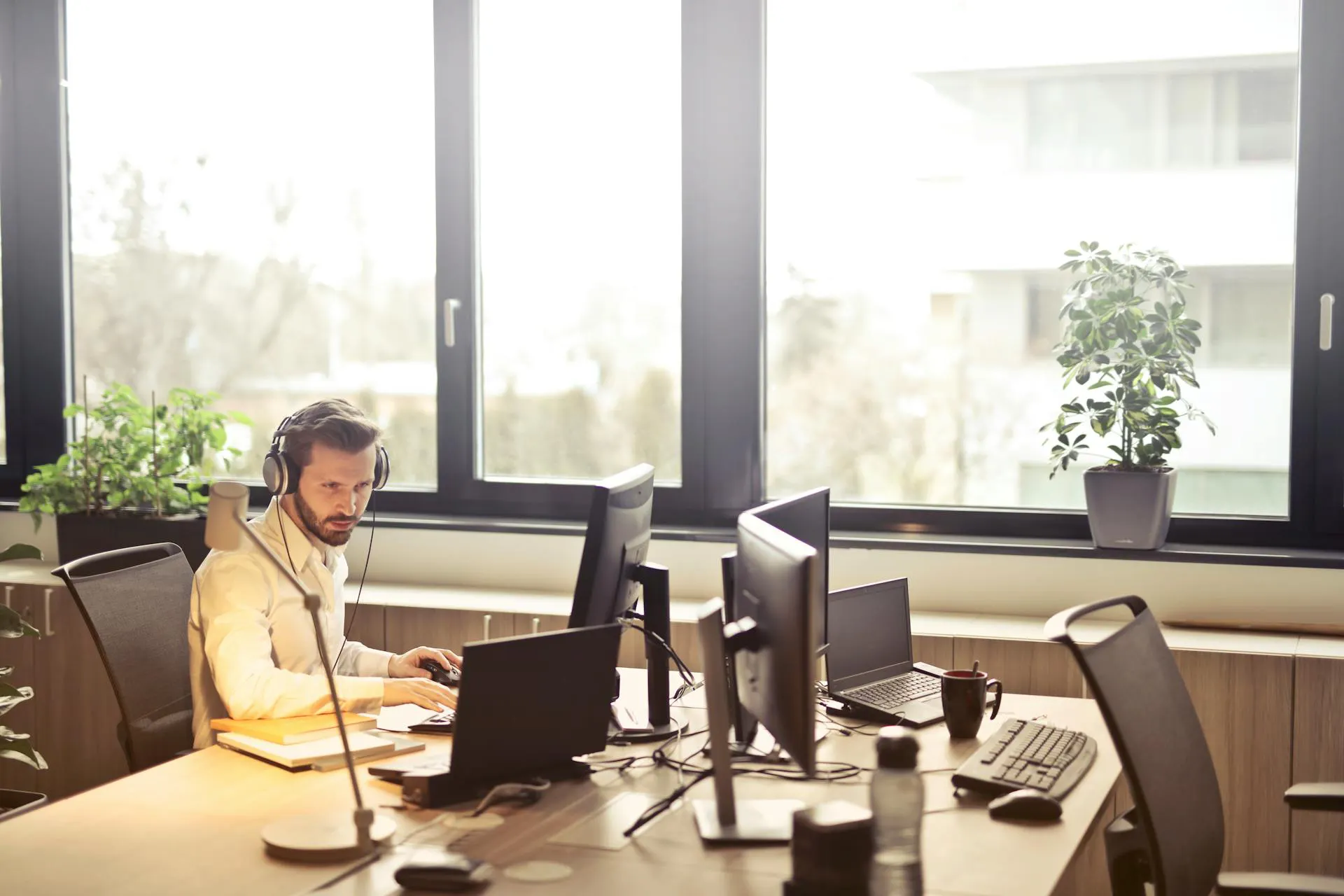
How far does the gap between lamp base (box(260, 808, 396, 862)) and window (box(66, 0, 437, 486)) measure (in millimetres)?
2141

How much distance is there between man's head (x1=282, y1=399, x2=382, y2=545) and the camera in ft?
7.64

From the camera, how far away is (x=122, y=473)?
3.58m

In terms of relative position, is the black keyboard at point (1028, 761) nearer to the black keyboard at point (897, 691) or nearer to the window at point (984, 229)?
the black keyboard at point (897, 691)

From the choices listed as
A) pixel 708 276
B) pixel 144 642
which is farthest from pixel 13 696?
pixel 708 276

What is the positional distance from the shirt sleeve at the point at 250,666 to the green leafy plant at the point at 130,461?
4.85 ft

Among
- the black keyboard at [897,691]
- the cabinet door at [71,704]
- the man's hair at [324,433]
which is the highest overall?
the man's hair at [324,433]

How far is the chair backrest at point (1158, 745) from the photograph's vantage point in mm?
1673

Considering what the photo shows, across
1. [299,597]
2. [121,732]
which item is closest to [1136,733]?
[299,597]

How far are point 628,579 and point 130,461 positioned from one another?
202 centimetres

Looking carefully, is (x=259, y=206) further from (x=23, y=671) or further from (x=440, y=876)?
(x=440, y=876)

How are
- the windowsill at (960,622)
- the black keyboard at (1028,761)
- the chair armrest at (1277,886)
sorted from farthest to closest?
1. the windowsill at (960,622)
2. the black keyboard at (1028,761)
3. the chair armrest at (1277,886)

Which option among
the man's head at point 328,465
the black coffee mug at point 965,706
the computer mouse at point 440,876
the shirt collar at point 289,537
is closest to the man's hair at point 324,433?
the man's head at point 328,465

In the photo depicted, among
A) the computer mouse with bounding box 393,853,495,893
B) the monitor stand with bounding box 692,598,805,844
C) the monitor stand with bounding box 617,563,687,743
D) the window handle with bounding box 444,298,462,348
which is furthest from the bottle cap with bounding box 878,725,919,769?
the window handle with bounding box 444,298,462,348

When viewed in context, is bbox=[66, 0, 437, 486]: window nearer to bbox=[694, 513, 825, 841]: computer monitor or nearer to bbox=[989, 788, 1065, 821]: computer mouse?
bbox=[694, 513, 825, 841]: computer monitor
